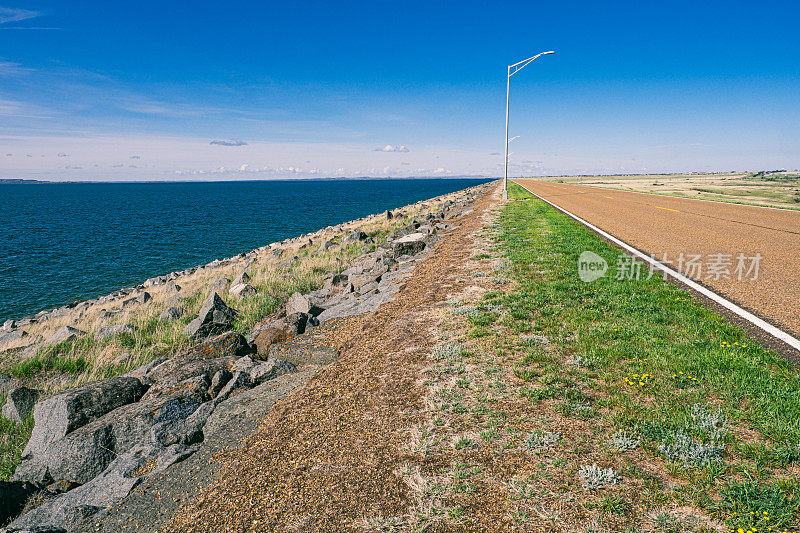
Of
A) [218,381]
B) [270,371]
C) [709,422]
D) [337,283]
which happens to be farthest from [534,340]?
[337,283]

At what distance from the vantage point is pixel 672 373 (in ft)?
14.2

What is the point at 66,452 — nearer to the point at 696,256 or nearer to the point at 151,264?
the point at 696,256

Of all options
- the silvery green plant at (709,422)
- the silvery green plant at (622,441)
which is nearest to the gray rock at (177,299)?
the silvery green plant at (622,441)

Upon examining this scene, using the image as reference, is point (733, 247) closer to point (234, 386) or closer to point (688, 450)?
point (688, 450)

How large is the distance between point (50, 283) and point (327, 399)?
27.3 m

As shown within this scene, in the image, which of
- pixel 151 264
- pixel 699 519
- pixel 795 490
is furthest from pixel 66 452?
pixel 151 264

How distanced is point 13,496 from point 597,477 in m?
6.82

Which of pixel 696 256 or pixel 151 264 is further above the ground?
pixel 696 256

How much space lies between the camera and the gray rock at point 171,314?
1249 centimetres

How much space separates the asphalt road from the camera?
21.5 feet

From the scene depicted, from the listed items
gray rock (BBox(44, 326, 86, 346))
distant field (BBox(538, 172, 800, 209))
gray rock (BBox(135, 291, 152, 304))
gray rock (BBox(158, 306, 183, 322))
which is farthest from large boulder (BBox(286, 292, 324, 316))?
distant field (BBox(538, 172, 800, 209))

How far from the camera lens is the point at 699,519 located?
2641mm

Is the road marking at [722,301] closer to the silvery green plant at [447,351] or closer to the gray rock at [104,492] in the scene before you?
the silvery green plant at [447,351]

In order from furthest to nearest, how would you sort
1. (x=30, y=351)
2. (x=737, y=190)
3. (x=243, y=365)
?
(x=737, y=190), (x=30, y=351), (x=243, y=365)
